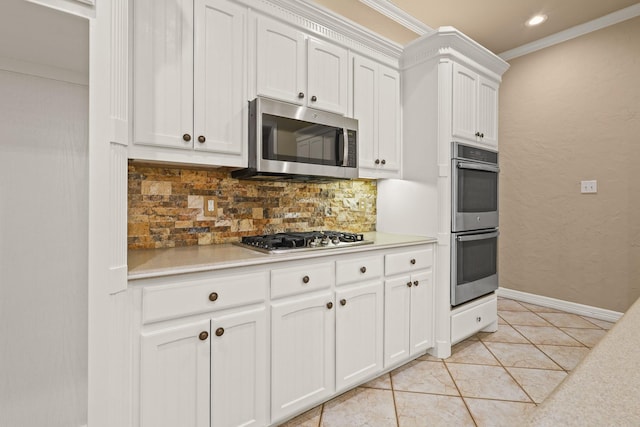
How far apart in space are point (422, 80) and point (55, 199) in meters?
2.47

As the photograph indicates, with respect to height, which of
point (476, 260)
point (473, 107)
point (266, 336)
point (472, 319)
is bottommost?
point (472, 319)

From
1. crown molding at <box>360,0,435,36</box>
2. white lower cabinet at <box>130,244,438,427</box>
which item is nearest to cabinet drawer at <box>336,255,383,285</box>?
white lower cabinet at <box>130,244,438,427</box>

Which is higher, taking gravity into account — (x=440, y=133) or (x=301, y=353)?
(x=440, y=133)

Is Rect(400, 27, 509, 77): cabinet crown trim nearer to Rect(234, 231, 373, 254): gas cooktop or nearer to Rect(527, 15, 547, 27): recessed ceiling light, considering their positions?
Rect(527, 15, 547, 27): recessed ceiling light

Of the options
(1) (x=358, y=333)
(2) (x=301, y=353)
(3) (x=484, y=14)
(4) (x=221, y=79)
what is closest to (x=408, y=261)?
(1) (x=358, y=333)

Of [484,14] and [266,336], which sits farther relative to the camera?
[484,14]

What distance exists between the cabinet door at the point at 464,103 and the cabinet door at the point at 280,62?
123 cm

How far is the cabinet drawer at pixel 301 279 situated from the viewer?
64.1 inches

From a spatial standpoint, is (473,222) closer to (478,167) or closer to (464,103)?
(478,167)

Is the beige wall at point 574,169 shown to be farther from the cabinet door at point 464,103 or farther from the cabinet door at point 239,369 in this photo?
the cabinet door at point 239,369

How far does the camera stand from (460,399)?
76.5 inches

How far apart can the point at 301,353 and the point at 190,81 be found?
1511mm

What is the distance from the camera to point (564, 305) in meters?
3.46

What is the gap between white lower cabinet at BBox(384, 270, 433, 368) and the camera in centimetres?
214
